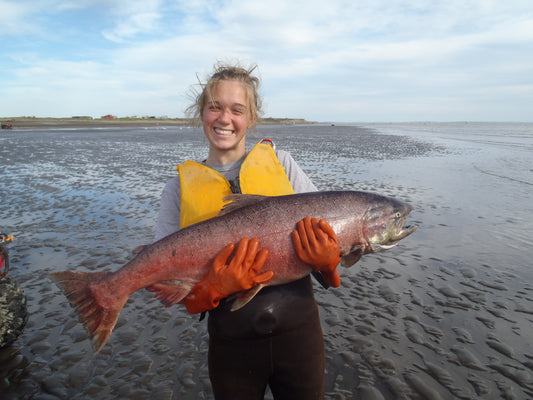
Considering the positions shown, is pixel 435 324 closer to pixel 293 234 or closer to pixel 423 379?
pixel 423 379

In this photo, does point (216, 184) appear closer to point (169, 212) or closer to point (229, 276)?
point (169, 212)

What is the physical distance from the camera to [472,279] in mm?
5957

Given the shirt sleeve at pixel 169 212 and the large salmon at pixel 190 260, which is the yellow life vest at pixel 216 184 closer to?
the shirt sleeve at pixel 169 212

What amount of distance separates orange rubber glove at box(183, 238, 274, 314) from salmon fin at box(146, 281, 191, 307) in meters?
0.06

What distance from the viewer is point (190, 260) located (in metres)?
2.61

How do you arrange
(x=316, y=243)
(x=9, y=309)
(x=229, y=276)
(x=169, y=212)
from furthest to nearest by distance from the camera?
(x=9, y=309)
(x=169, y=212)
(x=316, y=243)
(x=229, y=276)

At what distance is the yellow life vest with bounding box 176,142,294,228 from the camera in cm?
299

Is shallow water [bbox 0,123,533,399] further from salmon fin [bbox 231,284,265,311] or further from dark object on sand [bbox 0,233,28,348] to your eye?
salmon fin [bbox 231,284,265,311]

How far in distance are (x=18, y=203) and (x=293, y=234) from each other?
11558 mm

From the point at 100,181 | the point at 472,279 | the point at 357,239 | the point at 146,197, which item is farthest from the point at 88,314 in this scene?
the point at 100,181

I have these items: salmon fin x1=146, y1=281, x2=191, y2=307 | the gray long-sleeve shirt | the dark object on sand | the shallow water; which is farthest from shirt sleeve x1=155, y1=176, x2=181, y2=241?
the dark object on sand

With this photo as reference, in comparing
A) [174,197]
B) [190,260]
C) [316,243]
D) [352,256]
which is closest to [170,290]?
[190,260]

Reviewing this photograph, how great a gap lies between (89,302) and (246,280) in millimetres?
1296

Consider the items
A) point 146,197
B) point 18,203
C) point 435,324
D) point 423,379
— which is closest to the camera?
point 423,379
